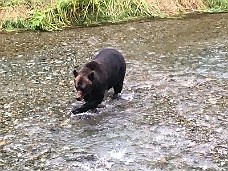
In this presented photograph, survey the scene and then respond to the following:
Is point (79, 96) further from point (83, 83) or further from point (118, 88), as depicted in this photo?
point (118, 88)

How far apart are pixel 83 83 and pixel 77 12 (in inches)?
295

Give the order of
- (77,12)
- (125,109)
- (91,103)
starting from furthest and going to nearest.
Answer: (77,12) → (125,109) → (91,103)

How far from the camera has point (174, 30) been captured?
1273 cm

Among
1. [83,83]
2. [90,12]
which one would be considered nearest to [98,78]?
[83,83]

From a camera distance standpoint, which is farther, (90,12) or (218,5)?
(218,5)

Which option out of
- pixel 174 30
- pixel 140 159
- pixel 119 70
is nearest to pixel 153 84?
pixel 119 70

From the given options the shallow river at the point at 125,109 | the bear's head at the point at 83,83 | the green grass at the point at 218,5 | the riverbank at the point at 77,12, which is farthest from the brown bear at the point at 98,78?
the green grass at the point at 218,5

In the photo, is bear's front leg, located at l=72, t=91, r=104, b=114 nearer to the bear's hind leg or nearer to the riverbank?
the bear's hind leg

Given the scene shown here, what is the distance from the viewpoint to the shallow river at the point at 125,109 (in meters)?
5.64

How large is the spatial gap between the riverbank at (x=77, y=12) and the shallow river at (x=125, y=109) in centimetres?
134

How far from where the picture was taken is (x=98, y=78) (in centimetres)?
684

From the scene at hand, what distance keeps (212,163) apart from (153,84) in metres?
3.05

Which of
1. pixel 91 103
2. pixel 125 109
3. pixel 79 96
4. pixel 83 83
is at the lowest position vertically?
pixel 125 109

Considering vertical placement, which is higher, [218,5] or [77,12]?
[218,5]
